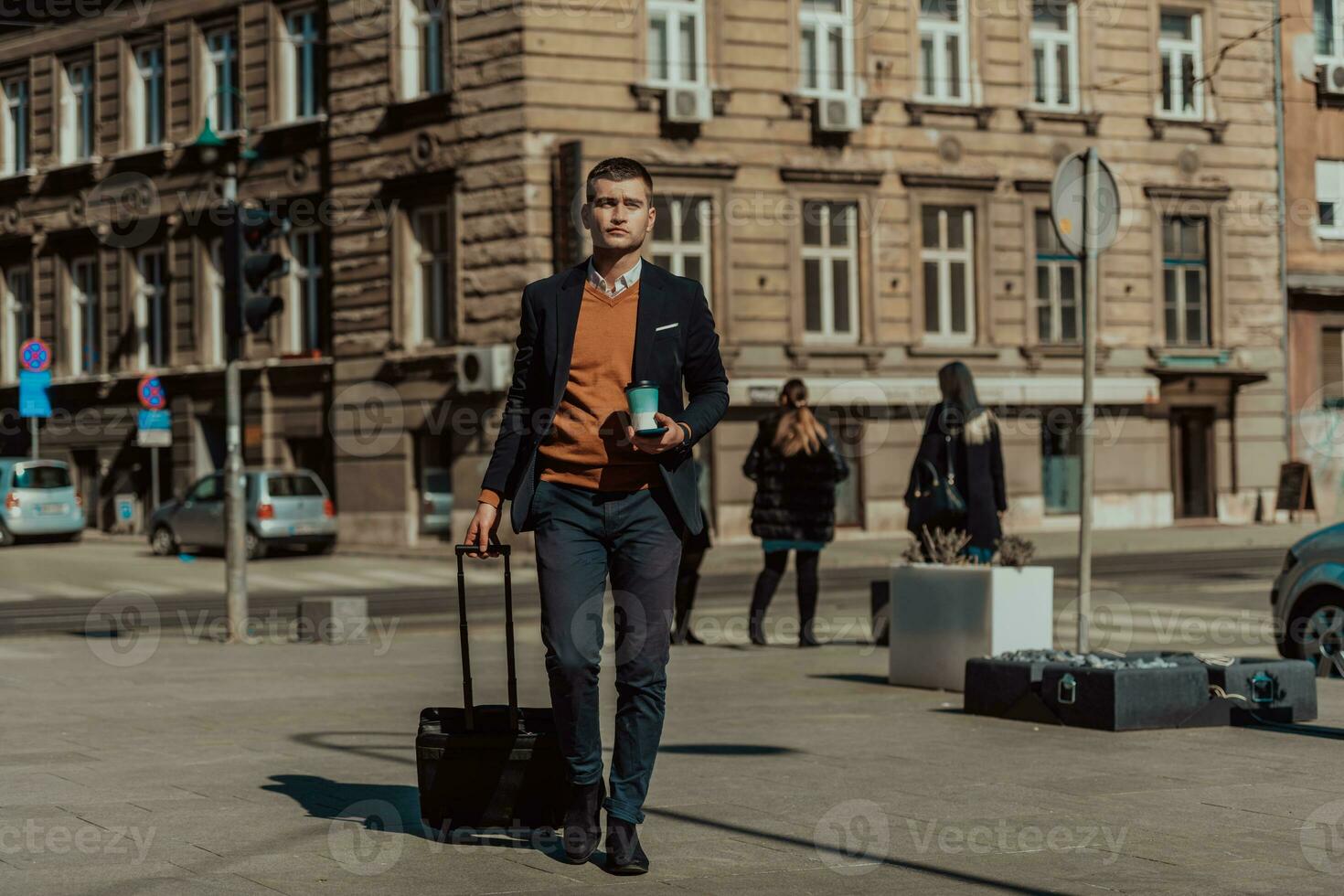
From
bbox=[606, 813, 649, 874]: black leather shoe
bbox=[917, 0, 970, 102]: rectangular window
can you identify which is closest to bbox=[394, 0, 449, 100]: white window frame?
bbox=[917, 0, 970, 102]: rectangular window

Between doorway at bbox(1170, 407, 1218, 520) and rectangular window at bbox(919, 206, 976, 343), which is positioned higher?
rectangular window at bbox(919, 206, 976, 343)

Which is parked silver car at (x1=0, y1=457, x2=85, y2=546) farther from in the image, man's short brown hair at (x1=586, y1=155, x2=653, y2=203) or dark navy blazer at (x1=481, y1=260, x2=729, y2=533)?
man's short brown hair at (x1=586, y1=155, x2=653, y2=203)

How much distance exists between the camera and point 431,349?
30.8 m

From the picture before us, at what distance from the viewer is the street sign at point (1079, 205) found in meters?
10.4

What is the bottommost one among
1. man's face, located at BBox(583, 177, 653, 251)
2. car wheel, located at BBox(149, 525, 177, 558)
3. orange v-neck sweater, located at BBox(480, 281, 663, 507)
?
car wheel, located at BBox(149, 525, 177, 558)

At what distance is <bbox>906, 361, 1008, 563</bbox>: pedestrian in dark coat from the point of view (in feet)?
37.9

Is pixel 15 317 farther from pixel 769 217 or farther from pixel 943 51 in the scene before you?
pixel 943 51

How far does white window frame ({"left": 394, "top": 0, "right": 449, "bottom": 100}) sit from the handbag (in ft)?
68.2

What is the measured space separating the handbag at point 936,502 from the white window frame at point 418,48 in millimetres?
20802

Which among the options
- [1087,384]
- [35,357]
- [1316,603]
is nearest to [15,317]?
[35,357]

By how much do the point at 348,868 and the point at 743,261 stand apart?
25296mm

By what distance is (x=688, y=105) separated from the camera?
30.1 metres

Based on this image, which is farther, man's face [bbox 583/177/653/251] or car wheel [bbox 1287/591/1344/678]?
car wheel [bbox 1287/591/1344/678]

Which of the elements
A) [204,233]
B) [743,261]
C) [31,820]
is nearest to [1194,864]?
[31,820]
